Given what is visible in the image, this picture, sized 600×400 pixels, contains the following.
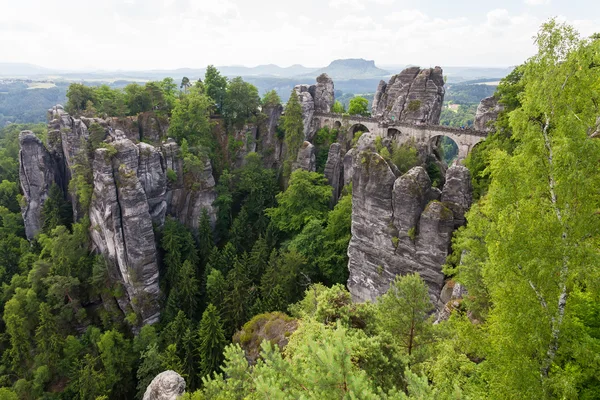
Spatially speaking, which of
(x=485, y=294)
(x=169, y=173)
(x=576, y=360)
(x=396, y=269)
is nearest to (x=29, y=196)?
(x=169, y=173)

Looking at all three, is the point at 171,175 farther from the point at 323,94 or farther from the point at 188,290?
the point at 323,94

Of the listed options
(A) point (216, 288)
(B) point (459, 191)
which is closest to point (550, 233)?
(B) point (459, 191)

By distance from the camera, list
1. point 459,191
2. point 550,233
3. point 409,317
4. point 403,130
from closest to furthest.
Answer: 1. point 550,233
2. point 409,317
3. point 459,191
4. point 403,130

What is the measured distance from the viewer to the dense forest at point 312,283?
9.06 meters

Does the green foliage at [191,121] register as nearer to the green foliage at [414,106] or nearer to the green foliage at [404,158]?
the green foliage at [404,158]

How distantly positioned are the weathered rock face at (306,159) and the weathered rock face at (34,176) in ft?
101

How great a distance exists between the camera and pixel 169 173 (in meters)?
40.2

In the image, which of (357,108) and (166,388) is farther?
(357,108)

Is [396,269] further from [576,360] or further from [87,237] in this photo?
[87,237]

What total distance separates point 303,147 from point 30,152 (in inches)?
1312

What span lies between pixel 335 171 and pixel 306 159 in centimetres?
410

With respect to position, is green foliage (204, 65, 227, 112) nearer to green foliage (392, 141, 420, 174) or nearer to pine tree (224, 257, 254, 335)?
pine tree (224, 257, 254, 335)

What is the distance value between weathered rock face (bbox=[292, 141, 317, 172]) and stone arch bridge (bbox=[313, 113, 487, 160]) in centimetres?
682

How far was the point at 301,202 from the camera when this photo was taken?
38.2 meters
